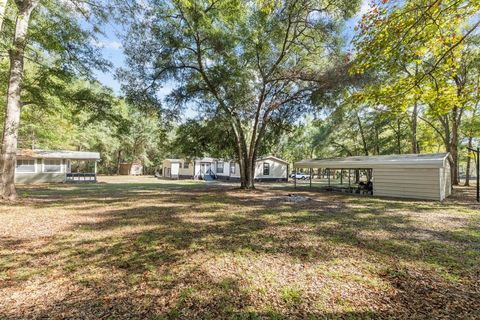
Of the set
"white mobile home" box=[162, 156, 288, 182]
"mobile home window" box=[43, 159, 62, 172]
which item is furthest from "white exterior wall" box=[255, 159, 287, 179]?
"mobile home window" box=[43, 159, 62, 172]

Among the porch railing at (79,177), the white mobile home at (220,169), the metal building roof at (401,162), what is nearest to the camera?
the metal building roof at (401,162)

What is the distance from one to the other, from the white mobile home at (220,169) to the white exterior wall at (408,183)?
15243 millimetres

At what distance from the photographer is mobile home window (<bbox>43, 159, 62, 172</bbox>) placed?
22.1 m

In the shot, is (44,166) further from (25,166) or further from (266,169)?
(266,169)

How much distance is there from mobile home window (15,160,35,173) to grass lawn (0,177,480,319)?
59.9 ft

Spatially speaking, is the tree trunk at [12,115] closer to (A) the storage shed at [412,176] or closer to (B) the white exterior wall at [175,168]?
(A) the storage shed at [412,176]

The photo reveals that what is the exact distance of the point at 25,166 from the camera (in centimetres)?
2116

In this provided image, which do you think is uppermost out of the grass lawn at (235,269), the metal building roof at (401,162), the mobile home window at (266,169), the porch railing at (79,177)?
the metal building roof at (401,162)

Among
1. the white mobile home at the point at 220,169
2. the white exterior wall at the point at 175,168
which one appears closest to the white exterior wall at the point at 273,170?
the white mobile home at the point at 220,169

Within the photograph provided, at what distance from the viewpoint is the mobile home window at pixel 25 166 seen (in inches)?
822

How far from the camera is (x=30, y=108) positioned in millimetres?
17031

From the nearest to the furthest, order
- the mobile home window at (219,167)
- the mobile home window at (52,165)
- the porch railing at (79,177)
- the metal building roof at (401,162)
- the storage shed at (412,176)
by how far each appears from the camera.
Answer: the metal building roof at (401,162) → the storage shed at (412,176) → the mobile home window at (52,165) → the porch railing at (79,177) → the mobile home window at (219,167)

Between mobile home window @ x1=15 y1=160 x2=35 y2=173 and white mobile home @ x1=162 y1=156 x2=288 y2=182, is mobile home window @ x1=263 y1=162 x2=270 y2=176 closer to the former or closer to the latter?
white mobile home @ x1=162 y1=156 x2=288 y2=182

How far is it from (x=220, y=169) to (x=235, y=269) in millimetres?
28587
